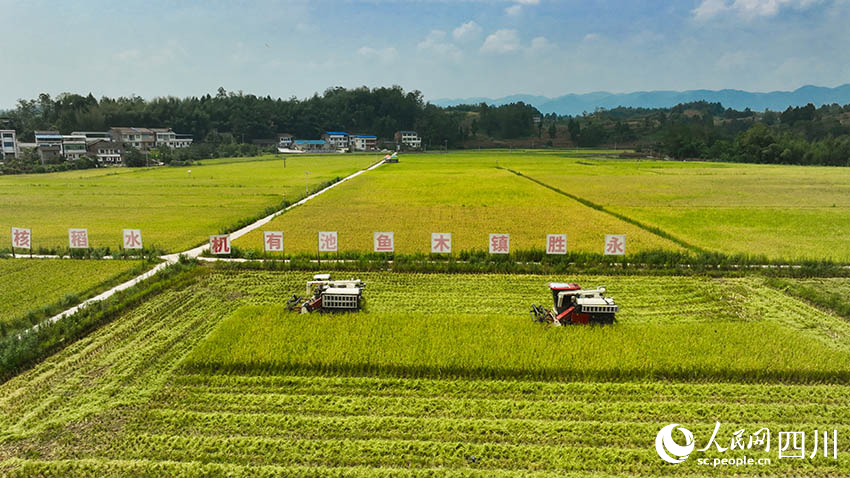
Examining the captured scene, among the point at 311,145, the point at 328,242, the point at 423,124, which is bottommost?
the point at 328,242

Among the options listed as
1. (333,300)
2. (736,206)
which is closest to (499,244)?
(333,300)

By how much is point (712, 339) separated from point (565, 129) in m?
149

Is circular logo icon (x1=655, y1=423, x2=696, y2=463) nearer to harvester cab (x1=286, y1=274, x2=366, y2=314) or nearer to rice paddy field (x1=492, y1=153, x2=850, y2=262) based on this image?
harvester cab (x1=286, y1=274, x2=366, y2=314)

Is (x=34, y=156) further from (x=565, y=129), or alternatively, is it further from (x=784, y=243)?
(x=565, y=129)

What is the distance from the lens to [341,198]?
37156 millimetres

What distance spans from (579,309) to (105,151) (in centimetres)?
8759

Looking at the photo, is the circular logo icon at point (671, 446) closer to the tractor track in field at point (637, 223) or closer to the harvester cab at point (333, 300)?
the harvester cab at point (333, 300)

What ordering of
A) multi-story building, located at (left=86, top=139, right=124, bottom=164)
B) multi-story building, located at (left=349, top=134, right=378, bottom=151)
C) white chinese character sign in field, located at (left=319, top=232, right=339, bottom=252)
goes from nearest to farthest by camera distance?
white chinese character sign in field, located at (left=319, top=232, right=339, bottom=252) < multi-story building, located at (left=86, top=139, right=124, bottom=164) < multi-story building, located at (left=349, top=134, right=378, bottom=151)

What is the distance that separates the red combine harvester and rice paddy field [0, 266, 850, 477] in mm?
608

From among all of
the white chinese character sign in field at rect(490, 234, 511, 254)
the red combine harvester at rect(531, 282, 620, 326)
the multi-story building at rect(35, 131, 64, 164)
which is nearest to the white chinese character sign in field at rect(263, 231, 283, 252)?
the white chinese character sign in field at rect(490, 234, 511, 254)

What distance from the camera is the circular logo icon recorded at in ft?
24.8

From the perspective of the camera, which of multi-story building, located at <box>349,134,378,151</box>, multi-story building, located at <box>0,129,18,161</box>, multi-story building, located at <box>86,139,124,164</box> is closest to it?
multi-story building, located at <box>0,129,18,161</box>

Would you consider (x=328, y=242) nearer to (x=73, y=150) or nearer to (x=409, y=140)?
(x=73, y=150)

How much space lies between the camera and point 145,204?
34.2 metres
